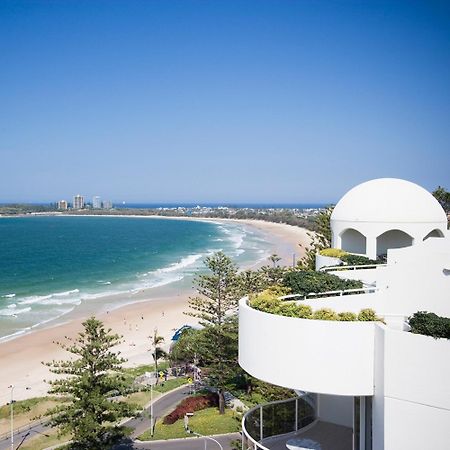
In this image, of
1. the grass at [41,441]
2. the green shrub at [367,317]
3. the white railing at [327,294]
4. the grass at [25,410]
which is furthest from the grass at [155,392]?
A: the green shrub at [367,317]

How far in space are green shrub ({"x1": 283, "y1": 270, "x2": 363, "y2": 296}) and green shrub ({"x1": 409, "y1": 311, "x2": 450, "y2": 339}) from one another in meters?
2.87

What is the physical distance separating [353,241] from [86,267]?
44.7 m

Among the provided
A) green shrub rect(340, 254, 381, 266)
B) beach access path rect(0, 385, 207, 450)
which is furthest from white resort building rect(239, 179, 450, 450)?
beach access path rect(0, 385, 207, 450)

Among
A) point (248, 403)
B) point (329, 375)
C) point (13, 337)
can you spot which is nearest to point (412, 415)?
point (329, 375)

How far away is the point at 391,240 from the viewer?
2061 cm

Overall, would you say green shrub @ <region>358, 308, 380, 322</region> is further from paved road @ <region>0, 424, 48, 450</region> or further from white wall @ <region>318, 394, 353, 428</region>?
paved road @ <region>0, 424, 48, 450</region>

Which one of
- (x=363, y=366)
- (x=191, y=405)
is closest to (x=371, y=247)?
(x=191, y=405)

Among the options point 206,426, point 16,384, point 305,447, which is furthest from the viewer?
point 16,384

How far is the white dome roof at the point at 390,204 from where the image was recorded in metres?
18.3

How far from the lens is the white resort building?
8.17m

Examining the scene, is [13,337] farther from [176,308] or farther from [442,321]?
[442,321]

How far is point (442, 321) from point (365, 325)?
1.30 metres

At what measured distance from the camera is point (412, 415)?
325 inches

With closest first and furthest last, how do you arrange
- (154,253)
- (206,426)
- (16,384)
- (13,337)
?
1. (206,426)
2. (16,384)
3. (13,337)
4. (154,253)
